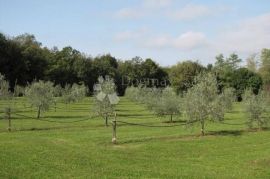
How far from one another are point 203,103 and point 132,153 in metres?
8.66

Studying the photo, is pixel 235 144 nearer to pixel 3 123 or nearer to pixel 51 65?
pixel 3 123

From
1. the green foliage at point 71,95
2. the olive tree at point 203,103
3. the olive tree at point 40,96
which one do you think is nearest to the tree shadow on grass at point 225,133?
the olive tree at point 203,103

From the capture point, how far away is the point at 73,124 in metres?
32.3

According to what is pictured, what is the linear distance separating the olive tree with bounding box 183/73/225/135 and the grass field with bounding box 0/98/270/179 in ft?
3.35

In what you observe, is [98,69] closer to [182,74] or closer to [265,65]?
[182,74]

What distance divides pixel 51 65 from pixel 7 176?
261 feet

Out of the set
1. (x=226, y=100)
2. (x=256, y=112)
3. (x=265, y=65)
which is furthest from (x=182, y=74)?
(x=256, y=112)

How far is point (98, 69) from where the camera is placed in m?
98.3

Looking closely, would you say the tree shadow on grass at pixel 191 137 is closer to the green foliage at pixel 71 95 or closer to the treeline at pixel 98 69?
the green foliage at pixel 71 95

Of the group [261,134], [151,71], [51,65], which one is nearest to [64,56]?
[51,65]

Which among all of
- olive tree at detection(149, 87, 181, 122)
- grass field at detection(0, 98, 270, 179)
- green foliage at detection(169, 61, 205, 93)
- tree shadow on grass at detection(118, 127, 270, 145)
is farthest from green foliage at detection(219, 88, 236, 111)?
green foliage at detection(169, 61, 205, 93)

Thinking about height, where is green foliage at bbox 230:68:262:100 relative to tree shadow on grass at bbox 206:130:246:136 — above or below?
above

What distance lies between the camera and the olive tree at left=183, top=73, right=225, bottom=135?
27.2 m

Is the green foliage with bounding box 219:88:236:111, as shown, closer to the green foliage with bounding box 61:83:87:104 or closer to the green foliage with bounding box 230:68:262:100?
the green foliage with bounding box 61:83:87:104
